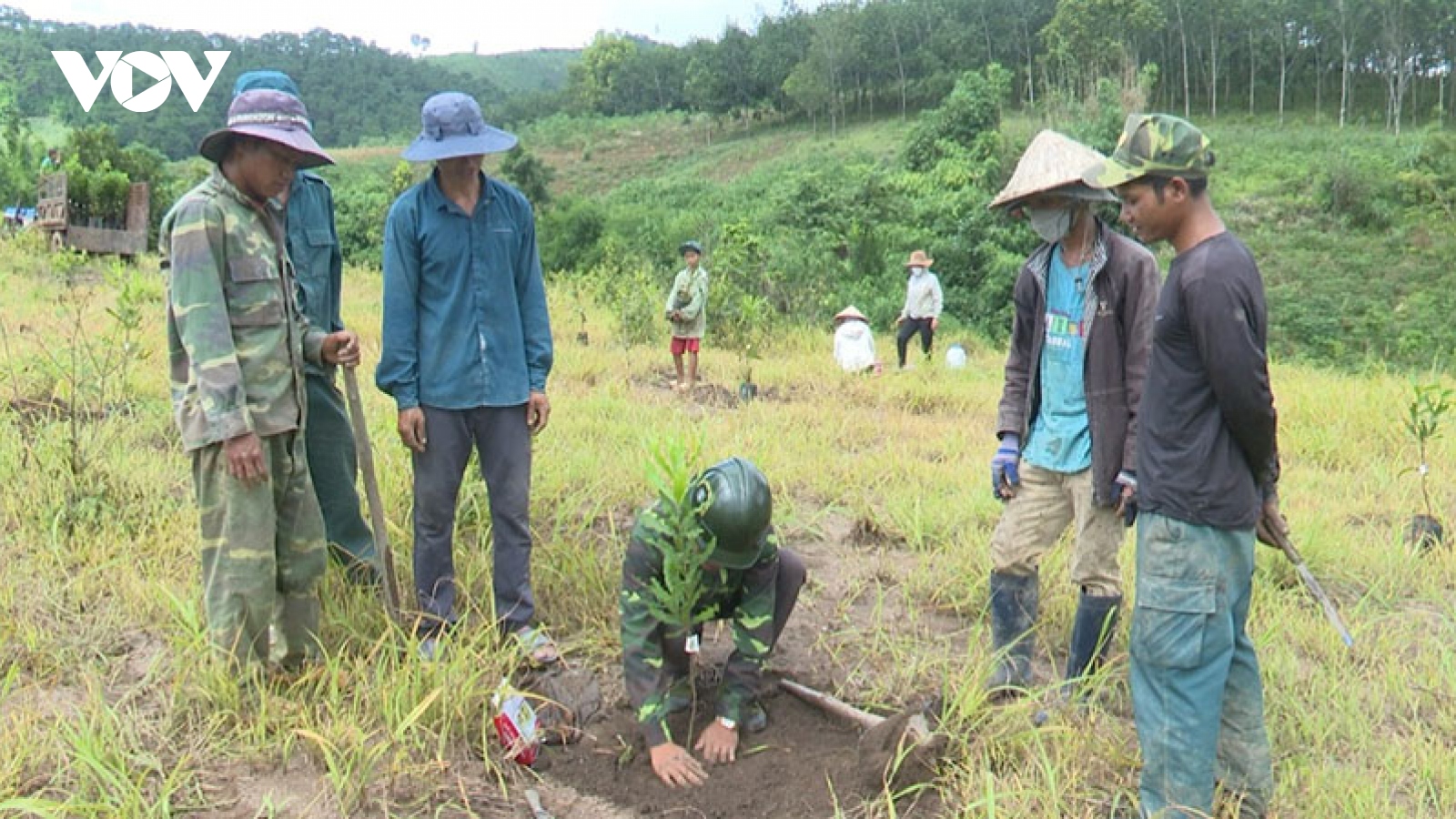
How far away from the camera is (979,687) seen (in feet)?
10.1

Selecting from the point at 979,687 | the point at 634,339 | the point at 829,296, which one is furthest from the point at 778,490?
the point at 829,296

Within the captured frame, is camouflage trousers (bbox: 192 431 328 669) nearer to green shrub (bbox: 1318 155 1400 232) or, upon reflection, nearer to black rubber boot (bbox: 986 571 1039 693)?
black rubber boot (bbox: 986 571 1039 693)

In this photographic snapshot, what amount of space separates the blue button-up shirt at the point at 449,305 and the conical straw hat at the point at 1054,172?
163 cm

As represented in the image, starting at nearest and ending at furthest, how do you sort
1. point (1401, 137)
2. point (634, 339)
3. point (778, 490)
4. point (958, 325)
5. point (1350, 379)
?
point (778, 490), point (1350, 379), point (634, 339), point (958, 325), point (1401, 137)

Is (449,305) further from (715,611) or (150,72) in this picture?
(150,72)

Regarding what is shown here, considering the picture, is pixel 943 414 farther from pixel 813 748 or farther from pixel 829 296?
pixel 829 296

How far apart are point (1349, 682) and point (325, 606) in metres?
3.39

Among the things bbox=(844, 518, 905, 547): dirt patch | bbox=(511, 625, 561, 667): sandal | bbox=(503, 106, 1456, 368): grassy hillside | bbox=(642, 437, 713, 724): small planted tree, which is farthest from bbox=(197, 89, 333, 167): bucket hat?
bbox=(503, 106, 1456, 368): grassy hillside

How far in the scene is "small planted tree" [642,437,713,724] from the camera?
2711 mm

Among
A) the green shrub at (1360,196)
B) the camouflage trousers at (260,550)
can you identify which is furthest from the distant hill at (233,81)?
the green shrub at (1360,196)

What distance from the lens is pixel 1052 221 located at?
123 inches

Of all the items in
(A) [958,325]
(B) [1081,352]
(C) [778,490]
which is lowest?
(A) [958,325]

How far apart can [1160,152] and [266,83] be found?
100 inches

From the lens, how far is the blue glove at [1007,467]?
3.31 m
